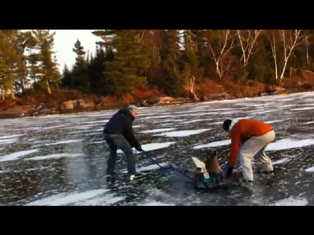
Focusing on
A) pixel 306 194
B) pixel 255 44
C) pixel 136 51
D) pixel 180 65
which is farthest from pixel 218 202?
pixel 255 44

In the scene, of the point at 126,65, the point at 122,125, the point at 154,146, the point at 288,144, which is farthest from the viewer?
the point at 126,65

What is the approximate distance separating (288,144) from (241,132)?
3.69 meters

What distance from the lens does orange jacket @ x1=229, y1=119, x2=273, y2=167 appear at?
641 centimetres

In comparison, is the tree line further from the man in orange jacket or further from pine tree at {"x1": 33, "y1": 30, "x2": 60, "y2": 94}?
the man in orange jacket

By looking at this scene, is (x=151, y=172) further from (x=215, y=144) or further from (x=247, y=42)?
(x=247, y=42)

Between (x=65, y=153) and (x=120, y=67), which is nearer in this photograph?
(x=65, y=153)

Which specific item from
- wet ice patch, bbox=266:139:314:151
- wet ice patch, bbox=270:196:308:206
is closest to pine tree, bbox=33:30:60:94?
wet ice patch, bbox=266:139:314:151

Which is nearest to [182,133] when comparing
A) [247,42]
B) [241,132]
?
[241,132]

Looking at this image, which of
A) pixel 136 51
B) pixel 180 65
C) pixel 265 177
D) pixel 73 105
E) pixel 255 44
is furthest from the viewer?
pixel 255 44

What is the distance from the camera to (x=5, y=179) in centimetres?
814

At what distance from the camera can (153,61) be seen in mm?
42594

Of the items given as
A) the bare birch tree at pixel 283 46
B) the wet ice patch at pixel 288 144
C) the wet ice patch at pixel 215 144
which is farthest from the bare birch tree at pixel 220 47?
the wet ice patch at pixel 288 144
